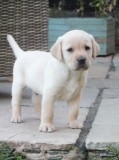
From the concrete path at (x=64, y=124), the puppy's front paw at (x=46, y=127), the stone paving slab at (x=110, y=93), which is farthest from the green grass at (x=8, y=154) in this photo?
the stone paving slab at (x=110, y=93)

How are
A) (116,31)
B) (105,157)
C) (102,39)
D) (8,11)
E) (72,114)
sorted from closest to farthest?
(105,157), (72,114), (8,11), (102,39), (116,31)

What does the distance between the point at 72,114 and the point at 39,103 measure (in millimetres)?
280

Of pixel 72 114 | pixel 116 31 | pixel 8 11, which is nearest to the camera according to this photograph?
pixel 72 114

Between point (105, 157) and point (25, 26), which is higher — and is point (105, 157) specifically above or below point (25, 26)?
below

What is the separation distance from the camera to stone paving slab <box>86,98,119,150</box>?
2436 mm

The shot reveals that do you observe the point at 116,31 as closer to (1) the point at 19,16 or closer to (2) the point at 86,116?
(1) the point at 19,16

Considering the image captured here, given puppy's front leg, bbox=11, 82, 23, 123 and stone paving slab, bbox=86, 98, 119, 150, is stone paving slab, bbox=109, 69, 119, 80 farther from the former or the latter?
puppy's front leg, bbox=11, 82, 23, 123

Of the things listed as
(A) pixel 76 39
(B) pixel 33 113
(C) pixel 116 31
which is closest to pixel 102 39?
(C) pixel 116 31

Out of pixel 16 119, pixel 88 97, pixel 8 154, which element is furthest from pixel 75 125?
pixel 88 97

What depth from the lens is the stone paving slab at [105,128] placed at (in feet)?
7.99


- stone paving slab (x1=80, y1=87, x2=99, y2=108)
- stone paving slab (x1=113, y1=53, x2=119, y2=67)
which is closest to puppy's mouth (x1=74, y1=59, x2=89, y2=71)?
stone paving slab (x1=80, y1=87, x2=99, y2=108)

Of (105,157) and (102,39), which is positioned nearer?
(105,157)

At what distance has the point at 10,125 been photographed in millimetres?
2824

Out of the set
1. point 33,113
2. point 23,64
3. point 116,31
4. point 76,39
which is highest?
point 76,39
